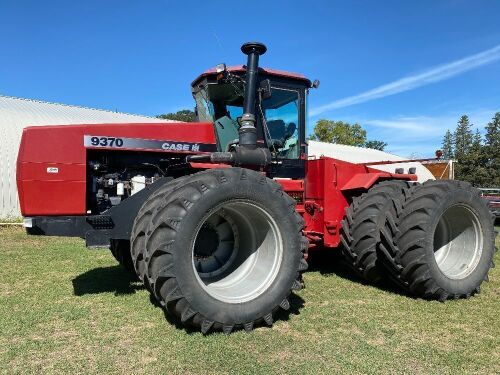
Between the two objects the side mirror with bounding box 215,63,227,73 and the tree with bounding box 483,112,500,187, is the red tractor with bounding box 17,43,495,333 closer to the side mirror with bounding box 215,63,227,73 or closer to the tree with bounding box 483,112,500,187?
the side mirror with bounding box 215,63,227,73

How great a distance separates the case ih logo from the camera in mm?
5211

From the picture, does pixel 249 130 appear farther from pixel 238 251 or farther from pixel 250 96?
pixel 238 251

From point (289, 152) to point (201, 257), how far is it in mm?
2103

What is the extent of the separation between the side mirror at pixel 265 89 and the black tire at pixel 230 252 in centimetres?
145

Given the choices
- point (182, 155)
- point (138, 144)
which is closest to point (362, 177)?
point (182, 155)

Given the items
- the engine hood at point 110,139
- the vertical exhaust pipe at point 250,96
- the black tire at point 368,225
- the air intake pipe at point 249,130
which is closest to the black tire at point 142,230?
the air intake pipe at point 249,130

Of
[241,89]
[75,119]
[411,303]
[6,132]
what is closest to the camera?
[411,303]

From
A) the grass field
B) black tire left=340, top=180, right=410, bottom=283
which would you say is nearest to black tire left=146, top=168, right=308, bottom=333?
the grass field

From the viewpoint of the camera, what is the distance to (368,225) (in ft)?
18.2

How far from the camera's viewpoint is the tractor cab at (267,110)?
5.69 metres

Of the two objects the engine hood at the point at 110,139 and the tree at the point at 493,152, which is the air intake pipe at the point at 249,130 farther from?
the tree at the point at 493,152

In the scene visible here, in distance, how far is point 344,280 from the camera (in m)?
6.24

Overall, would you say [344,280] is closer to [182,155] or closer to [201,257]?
[201,257]

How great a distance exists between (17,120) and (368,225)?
53.2 ft
